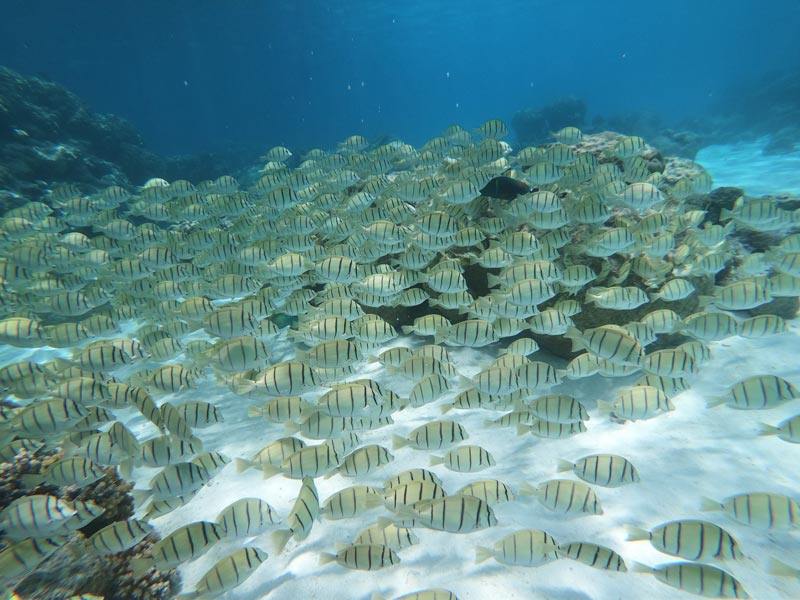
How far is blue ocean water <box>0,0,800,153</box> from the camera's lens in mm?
52375

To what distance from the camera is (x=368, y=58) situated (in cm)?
8994

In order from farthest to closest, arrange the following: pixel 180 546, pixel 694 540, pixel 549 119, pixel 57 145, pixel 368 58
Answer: pixel 368 58 < pixel 549 119 < pixel 57 145 < pixel 180 546 < pixel 694 540

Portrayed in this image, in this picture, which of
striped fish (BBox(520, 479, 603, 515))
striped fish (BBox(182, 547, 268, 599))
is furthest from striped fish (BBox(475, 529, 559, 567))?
striped fish (BBox(182, 547, 268, 599))

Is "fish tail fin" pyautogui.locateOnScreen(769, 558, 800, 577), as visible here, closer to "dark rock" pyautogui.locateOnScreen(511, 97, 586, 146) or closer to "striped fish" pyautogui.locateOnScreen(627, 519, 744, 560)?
"striped fish" pyautogui.locateOnScreen(627, 519, 744, 560)

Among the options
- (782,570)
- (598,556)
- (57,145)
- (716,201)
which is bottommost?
(782,570)

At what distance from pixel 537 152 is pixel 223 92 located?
378 feet

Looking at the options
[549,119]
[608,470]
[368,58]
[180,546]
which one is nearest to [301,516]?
[180,546]

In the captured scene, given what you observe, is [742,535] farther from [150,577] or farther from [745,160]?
[745,160]

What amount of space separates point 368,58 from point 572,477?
101855mm

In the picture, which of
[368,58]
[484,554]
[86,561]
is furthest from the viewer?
[368,58]

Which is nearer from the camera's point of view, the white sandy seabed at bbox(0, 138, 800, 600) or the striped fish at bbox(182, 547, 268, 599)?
the striped fish at bbox(182, 547, 268, 599)

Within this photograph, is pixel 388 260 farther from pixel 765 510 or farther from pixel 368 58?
pixel 368 58

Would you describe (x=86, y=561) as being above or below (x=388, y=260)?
below

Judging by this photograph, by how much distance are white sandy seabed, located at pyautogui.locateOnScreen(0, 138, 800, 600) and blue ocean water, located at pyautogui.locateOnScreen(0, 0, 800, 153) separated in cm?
4075
